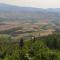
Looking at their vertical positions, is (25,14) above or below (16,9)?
below

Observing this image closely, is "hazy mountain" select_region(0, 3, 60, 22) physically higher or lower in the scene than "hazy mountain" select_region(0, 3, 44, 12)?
lower

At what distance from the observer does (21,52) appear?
2.82 metres

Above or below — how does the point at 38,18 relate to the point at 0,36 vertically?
above

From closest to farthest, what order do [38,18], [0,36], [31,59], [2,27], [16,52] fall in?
[31,59]
[16,52]
[0,36]
[2,27]
[38,18]

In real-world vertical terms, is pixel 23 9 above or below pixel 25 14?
above

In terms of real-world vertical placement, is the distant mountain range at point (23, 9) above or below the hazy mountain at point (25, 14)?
above

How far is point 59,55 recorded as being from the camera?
279cm

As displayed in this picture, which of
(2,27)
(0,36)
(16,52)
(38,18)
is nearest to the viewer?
(16,52)

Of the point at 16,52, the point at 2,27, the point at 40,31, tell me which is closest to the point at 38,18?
the point at 40,31

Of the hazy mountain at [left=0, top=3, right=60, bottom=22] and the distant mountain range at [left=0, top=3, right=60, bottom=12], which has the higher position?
the distant mountain range at [left=0, top=3, right=60, bottom=12]

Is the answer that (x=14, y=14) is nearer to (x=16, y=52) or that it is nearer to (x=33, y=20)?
(x=33, y=20)

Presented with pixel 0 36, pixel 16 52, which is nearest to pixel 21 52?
pixel 16 52

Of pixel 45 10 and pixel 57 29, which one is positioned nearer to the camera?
pixel 57 29

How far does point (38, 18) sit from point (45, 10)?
0.29 m
